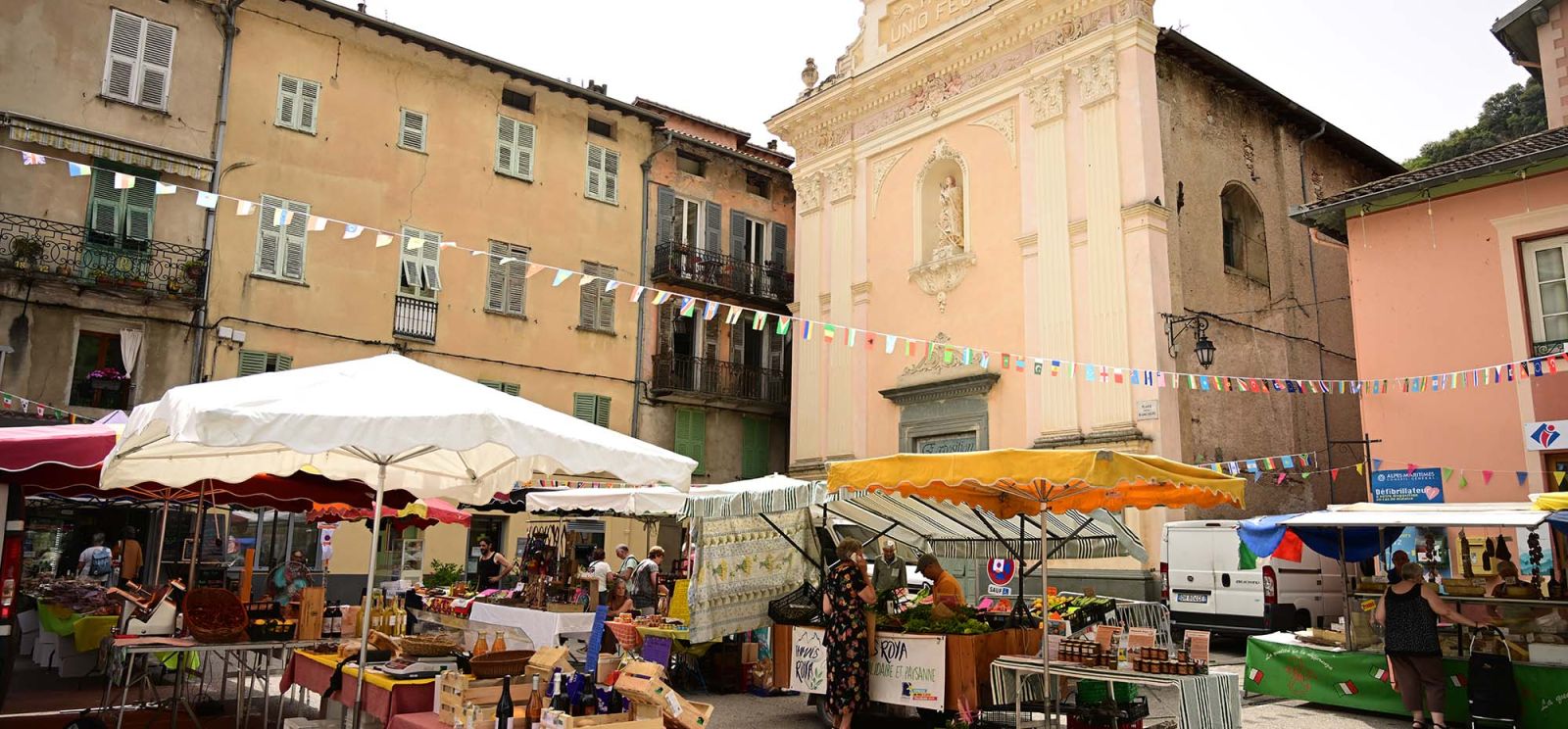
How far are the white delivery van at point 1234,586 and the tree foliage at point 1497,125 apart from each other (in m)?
22.3

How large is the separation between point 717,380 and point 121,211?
12159mm

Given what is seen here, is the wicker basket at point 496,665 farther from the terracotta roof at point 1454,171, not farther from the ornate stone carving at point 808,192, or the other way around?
the ornate stone carving at point 808,192

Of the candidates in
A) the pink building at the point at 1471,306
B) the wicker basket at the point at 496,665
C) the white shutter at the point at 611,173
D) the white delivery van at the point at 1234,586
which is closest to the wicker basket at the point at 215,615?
the wicker basket at the point at 496,665

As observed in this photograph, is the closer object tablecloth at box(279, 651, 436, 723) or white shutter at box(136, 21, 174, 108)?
tablecloth at box(279, 651, 436, 723)

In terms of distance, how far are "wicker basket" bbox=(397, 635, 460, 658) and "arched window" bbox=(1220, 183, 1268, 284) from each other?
16416mm

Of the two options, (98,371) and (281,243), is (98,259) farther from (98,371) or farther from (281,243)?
(281,243)

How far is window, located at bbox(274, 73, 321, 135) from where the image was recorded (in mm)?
19469

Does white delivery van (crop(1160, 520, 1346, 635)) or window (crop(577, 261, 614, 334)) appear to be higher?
window (crop(577, 261, 614, 334))

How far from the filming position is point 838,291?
22.3 metres

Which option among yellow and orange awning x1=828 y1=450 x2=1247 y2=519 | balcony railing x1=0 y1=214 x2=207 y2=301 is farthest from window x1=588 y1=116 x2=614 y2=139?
yellow and orange awning x1=828 y1=450 x2=1247 y2=519

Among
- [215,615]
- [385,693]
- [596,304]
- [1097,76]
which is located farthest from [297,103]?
[385,693]

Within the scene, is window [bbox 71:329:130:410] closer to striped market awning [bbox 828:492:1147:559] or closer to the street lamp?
striped market awning [bbox 828:492:1147:559]

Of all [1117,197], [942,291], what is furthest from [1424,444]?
[942,291]

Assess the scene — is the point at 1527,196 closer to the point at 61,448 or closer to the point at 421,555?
the point at 61,448
